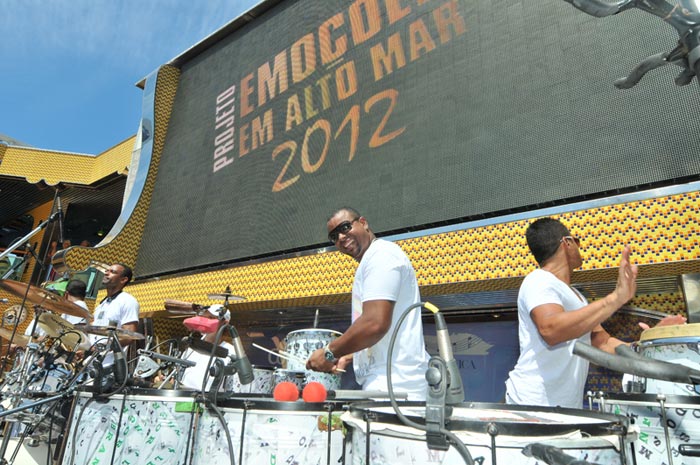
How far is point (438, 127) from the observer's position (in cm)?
400

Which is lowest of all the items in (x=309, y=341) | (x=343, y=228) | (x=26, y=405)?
(x=26, y=405)

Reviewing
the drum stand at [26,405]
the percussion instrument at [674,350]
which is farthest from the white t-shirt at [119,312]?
the percussion instrument at [674,350]

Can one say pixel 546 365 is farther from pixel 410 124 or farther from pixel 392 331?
pixel 410 124

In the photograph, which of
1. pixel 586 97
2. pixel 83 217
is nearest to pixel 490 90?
pixel 586 97

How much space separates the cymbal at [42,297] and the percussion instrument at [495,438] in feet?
10.2

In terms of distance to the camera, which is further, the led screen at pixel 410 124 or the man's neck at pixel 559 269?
the led screen at pixel 410 124

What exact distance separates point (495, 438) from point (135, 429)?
1.62 m

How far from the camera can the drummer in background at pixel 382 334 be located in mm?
1694

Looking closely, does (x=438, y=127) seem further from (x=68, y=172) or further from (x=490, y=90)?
(x=68, y=172)

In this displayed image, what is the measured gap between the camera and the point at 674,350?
1.48m

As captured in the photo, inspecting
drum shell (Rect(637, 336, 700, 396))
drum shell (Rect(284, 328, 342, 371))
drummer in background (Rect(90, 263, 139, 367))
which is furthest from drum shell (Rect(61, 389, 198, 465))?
drummer in background (Rect(90, 263, 139, 367))

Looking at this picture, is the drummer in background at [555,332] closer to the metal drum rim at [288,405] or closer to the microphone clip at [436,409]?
the metal drum rim at [288,405]

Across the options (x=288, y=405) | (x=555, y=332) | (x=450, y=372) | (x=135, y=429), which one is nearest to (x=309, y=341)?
(x=135, y=429)

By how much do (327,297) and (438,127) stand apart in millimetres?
1788
